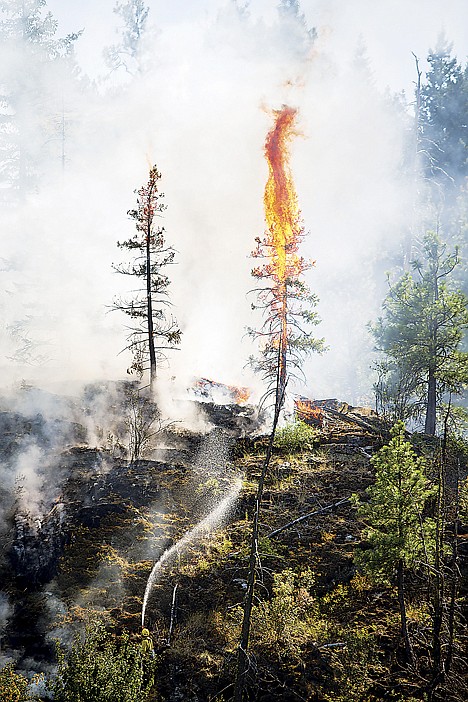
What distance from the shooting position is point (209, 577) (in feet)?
→ 36.3

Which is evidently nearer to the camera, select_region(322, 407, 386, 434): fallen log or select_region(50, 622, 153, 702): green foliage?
select_region(50, 622, 153, 702): green foliage

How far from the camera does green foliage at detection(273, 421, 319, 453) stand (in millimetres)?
16641

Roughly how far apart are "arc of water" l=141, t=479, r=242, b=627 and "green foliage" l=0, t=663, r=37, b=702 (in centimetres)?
233

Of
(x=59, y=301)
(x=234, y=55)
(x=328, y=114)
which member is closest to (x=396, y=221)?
(x=328, y=114)

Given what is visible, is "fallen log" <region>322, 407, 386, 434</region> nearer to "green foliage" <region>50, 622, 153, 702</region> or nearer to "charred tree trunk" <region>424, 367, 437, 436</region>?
"charred tree trunk" <region>424, 367, 437, 436</region>

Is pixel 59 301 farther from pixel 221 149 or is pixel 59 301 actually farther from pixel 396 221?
pixel 396 221

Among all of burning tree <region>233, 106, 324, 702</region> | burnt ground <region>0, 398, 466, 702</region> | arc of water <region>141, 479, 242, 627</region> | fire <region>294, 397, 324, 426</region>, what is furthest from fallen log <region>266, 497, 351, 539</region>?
fire <region>294, 397, 324, 426</region>

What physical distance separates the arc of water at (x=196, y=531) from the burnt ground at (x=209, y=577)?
147mm

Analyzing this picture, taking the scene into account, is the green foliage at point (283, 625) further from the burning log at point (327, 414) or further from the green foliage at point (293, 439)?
the burning log at point (327, 414)

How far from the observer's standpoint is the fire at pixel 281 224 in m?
17.5

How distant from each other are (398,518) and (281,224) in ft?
39.9

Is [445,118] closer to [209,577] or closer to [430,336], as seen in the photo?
[430,336]

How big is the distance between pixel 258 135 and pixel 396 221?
99.2 feet

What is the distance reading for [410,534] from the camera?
334 inches
